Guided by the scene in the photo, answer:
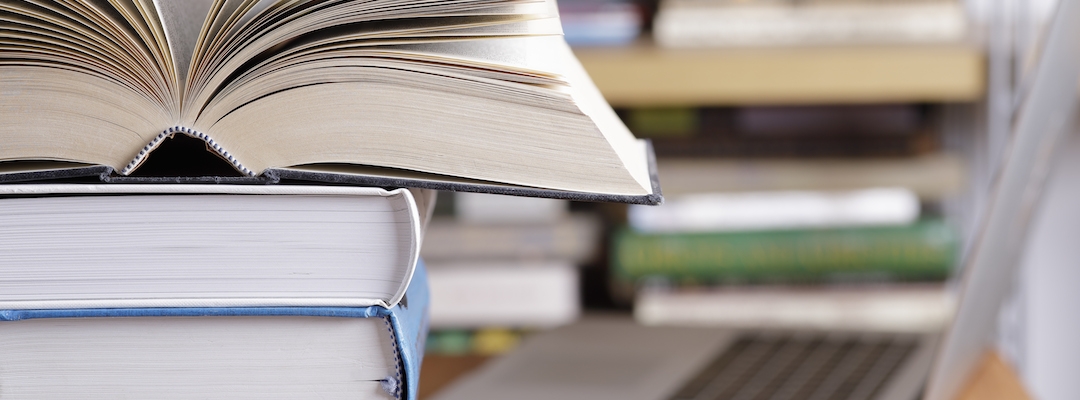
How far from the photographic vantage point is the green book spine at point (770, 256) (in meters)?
1.11

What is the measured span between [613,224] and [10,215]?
0.95 metres

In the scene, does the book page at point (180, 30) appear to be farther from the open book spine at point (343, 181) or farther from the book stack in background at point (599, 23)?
the book stack in background at point (599, 23)

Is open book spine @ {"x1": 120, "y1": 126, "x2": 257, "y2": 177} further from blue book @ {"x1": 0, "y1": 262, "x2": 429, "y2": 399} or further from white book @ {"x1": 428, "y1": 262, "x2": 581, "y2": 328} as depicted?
white book @ {"x1": 428, "y1": 262, "x2": 581, "y2": 328}

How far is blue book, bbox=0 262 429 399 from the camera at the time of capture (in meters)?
0.34

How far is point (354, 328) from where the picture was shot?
34 centimetres

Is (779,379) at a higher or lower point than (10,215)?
lower

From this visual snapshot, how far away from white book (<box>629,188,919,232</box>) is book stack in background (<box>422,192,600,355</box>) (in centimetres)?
10

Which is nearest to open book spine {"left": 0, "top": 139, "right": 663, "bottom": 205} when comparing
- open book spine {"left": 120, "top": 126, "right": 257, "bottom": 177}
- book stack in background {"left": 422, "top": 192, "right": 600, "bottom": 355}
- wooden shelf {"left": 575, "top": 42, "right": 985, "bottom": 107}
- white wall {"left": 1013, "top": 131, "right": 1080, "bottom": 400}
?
open book spine {"left": 120, "top": 126, "right": 257, "bottom": 177}

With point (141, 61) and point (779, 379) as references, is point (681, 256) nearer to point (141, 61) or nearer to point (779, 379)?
point (779, 379)

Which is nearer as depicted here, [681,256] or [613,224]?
[681,256]

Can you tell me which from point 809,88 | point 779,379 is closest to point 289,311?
point 779,379

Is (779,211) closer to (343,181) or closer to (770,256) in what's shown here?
(770,256)

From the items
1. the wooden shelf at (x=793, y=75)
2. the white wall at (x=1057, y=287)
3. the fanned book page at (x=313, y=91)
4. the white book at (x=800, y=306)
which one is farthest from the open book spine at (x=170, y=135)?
the white wall at (x=1057, y=287)

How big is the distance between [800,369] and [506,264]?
0.67m
